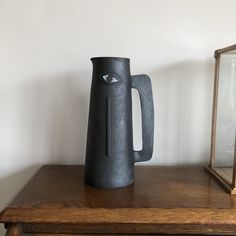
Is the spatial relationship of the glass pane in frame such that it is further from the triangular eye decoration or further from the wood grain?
the wood grain

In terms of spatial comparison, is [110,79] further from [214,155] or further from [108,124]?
[214,155]

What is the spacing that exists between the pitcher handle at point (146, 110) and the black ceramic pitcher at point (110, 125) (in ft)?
0.08

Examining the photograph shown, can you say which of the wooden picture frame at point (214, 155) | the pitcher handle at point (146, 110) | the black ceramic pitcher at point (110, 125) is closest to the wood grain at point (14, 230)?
the black ceramic pitcher at point (110, 125)

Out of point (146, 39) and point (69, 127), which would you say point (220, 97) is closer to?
point (146, 39)

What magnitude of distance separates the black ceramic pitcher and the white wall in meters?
0.20

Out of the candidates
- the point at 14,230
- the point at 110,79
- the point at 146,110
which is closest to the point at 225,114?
the point at 146,110

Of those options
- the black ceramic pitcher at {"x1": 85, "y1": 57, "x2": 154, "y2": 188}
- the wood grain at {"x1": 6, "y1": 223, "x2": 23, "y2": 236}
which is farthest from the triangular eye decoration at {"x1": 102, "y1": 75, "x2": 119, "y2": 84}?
the wood grain at {"x1": 6, "y1": 223, "x2": 23, "y2": 236}

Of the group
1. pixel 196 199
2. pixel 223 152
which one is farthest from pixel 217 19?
pixel 196 199

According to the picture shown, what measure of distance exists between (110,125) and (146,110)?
0.33 ft

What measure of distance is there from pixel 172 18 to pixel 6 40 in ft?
1.54

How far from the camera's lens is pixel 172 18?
89 cm

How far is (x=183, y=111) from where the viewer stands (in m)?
0.92

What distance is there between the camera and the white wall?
0.89 metres

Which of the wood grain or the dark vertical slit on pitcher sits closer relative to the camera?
the wood grain
